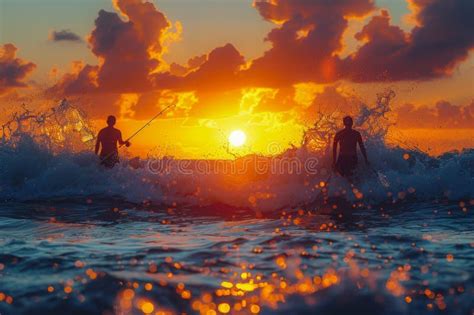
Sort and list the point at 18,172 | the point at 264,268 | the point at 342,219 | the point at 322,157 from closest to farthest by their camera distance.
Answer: the point at 264,268 → the point at 342,219 → the point at 322,157 → the point at 18,172

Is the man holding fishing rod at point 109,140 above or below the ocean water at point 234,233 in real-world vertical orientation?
above

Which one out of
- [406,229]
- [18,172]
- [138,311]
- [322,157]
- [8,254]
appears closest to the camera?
[138,311]

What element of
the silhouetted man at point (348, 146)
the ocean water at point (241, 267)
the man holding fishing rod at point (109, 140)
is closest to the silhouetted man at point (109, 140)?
the man holding fishing rod at point (109, 140)

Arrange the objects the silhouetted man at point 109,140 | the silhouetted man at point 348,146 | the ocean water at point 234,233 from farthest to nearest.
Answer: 1. the silhouetted man at point 109,140
2. the silhouetted man at point 348,146
3. the ocean water at point 234,233

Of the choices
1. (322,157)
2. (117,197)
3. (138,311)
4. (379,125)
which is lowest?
(138,311)

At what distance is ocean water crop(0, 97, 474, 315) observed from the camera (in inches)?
180

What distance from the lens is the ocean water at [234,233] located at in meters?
4.57

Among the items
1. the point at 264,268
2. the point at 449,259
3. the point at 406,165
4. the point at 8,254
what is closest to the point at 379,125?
the point at 406,165

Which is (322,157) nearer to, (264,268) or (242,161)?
(242,161)

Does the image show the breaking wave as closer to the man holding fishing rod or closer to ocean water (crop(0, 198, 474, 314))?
the man holding fishing rod

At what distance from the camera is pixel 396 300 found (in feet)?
14.6

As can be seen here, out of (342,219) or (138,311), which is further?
(342,219)

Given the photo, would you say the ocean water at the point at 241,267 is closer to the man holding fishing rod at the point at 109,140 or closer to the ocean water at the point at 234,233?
the ocean water at the point at 234,233

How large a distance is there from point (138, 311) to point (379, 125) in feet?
39.8
